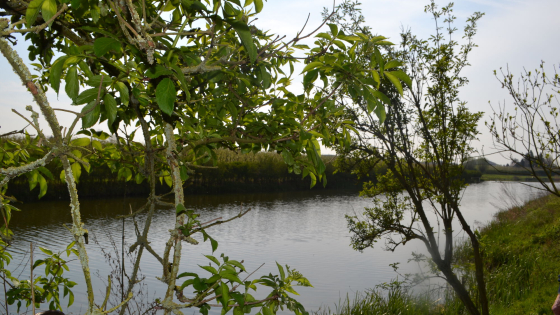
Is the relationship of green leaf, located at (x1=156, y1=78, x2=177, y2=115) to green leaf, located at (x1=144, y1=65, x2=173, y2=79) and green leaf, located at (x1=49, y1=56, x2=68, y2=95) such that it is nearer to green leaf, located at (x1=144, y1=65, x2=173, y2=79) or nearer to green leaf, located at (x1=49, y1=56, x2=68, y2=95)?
green leaf, located at (x1=144, y1=65, x2=173, y2=79)

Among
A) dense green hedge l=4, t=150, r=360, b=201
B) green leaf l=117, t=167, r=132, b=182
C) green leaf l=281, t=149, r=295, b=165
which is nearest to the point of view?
green leaf l=281, t=149, r=295, b=165

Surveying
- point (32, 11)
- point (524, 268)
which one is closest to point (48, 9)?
point (32, 11)

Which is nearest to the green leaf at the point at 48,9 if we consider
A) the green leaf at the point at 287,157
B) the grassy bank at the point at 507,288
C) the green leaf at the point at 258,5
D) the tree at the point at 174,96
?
the tree at the point at 174,96

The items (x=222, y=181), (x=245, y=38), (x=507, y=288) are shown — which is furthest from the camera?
(x=222, y=181)

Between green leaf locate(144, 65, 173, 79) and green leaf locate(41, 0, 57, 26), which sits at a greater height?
green leaf locate(41, 0, 57, 26)

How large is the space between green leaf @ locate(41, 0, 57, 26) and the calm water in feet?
18.9

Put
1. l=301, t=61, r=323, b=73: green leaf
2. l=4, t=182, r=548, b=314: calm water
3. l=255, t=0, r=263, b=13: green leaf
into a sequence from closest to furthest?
1. l=255, t=0, r=263, b=13: green leaf
2. l=301, t=61, r=323, b=73: green leaf
3. l=4, t=182, r=548, b=314: calm water

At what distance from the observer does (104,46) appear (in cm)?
91

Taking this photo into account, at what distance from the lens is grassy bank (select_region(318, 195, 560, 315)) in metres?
5.72

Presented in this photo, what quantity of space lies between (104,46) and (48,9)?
Result: 0.14m

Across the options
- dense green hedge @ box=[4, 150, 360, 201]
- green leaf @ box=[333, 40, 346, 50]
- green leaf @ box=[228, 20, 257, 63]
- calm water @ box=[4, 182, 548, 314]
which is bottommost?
calm water @ box=[4, 182, 548, 314]

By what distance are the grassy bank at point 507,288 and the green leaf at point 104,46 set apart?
16.6 ft

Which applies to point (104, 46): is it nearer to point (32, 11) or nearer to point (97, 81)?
point (97, 81)

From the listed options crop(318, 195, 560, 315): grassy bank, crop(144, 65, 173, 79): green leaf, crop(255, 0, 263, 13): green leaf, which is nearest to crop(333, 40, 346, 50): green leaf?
crop(255, 0, 263, 13): green leaf
